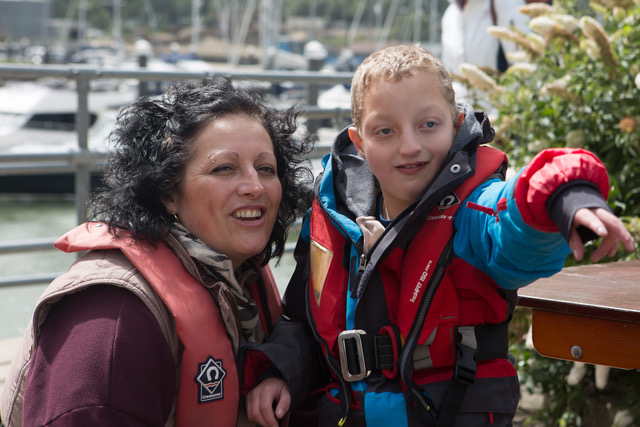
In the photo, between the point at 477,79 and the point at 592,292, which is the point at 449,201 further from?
the point at 477,79

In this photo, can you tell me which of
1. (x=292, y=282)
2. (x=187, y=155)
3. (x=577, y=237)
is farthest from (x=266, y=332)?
(x=577, y=237)

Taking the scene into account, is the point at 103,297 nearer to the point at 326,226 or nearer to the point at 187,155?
the point at 187,155

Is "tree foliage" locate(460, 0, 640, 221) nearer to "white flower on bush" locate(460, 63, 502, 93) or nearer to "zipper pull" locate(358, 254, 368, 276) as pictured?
"white flower on bush" locate(460, 63, 502, 93)

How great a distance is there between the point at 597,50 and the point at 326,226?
172 centimetres

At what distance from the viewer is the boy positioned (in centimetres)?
199

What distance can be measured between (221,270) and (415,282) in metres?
0.55

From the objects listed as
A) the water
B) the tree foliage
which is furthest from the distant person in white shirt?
the water

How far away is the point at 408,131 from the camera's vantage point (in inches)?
80.0

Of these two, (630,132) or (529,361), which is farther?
(529,361)

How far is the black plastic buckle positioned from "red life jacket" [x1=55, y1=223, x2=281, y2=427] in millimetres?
591

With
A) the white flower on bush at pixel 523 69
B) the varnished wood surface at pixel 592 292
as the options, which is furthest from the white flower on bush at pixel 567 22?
the varnished wood surface at pixel 592 292

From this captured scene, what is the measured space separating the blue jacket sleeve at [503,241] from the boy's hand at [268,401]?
0.65 m

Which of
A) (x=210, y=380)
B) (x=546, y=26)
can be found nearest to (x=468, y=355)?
(x=210, y=380)

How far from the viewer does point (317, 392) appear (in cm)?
232
